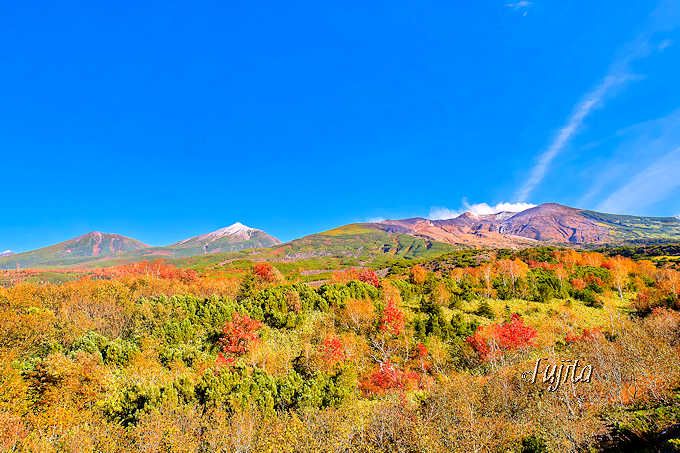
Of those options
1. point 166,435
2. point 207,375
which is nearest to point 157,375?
point 207,375

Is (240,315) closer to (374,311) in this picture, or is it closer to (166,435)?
(374,311)

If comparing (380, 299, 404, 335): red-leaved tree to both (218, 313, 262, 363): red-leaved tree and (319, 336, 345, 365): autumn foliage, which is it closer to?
(319, 336, 345, 365): autumn foliage

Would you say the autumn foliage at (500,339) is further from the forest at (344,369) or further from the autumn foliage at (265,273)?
the autumn foliage at (265,273)

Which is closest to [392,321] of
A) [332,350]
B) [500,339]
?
[332,350]

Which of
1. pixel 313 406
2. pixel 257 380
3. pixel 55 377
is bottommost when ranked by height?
pixel 313 406

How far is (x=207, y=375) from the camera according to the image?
26891 millimetres

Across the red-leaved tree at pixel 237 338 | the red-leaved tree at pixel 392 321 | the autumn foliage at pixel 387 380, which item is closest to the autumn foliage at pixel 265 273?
the red-leaved tree at pixel 237 338

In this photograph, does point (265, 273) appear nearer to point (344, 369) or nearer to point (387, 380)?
point (387, 380)

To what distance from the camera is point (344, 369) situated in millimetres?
29453

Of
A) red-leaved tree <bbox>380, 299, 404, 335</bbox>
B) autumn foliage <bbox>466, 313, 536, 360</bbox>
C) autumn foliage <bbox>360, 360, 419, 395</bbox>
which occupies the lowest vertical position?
autumn foliage <bbox>360, 360, 419, 395</bbox>

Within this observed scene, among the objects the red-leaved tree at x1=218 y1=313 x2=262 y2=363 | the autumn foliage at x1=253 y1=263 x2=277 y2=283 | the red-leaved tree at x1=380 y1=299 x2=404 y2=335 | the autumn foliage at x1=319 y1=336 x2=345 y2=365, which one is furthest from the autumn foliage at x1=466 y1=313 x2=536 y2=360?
the autumn foliage at x1=253 y1=263 x2=277 y2=283

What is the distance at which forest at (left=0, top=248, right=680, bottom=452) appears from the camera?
55.4ft

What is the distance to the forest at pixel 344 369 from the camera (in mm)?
16875

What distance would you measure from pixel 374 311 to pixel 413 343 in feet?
33.0
